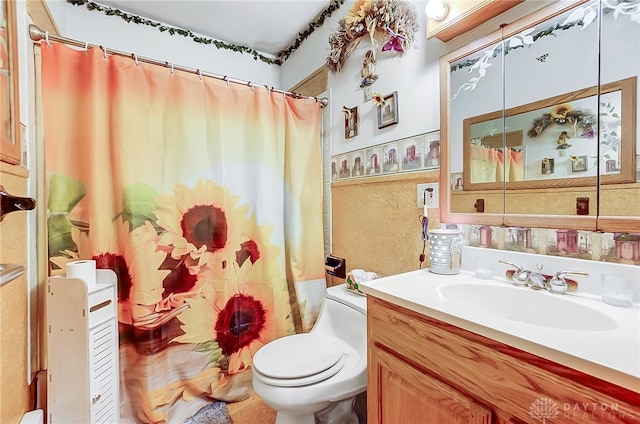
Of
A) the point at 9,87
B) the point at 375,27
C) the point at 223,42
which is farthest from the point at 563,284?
the point at 223,42

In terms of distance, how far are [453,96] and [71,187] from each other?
170 centimetres

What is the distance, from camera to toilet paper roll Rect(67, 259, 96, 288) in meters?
1.12

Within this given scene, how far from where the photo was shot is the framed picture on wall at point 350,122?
5.35 feet

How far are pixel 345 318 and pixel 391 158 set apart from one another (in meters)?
0.84

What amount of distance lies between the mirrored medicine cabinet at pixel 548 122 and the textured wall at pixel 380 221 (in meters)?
0.16

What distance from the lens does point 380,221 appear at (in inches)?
58.1

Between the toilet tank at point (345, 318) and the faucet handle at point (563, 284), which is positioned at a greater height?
the faucet handle at point (563, 284)

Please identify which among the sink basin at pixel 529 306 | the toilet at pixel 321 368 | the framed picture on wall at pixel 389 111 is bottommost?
the toilet at pixel 321 368

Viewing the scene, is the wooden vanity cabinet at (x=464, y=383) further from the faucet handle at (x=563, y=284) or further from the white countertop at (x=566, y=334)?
the faucet handle at (x=563, y=284)

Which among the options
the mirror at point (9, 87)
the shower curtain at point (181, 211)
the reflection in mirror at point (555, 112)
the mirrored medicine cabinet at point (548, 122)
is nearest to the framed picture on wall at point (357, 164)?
the shower curtain at point (181, 211)

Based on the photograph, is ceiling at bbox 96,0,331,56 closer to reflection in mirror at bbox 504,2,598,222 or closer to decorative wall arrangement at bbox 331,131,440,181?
decorative wall arrangement at bbox 331,131,440,181

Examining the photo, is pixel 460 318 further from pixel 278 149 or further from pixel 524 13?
pixel 278 149

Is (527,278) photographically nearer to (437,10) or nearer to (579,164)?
(579,164)

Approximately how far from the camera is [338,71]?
1725 mm
